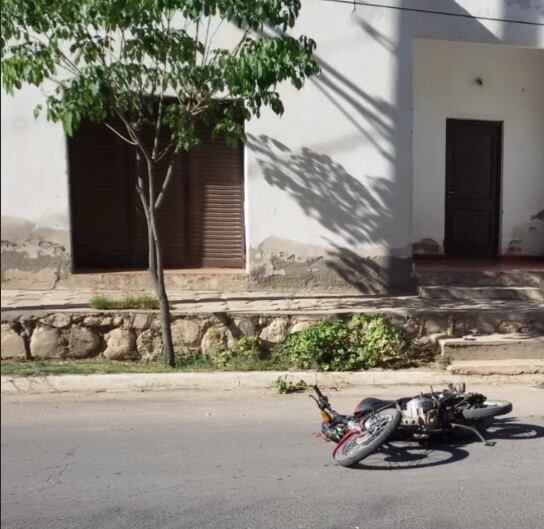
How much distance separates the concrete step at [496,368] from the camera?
6.67m

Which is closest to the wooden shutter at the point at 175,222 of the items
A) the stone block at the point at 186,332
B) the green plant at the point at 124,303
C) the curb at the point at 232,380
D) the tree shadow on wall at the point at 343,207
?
the tree shadow on wall at the point at 343,207

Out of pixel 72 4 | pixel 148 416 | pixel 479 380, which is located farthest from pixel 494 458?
pixel 72 4

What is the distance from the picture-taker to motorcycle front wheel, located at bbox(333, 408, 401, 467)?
4.09 metres

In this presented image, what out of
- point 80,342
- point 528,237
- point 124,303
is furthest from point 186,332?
point 528,237

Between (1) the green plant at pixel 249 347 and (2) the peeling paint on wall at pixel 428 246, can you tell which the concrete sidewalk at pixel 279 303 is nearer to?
(1) the green plant at pixel 249 347

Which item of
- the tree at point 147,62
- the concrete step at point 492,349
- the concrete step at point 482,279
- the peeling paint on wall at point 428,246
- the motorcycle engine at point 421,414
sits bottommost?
the concrete step at point 492,349

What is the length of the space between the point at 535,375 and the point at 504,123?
533 centimetres

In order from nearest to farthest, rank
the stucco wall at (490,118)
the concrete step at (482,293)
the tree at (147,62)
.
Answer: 1. the tree at (147,62)
2. the concrete step at (482,293)
3. the stucco wall at (490,118)

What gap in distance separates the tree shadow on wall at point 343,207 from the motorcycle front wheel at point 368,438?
15.2 ft

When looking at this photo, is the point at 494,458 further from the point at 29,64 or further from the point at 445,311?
the point at 29,64

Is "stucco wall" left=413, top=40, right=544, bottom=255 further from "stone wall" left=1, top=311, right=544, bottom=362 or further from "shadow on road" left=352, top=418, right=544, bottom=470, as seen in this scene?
"shadow on road" left=352, top=418, right=544, bottom=470

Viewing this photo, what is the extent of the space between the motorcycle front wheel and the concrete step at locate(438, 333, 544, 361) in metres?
2.88

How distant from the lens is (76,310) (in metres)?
6.96

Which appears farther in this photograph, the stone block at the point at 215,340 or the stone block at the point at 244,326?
the stone block at the point at 244,326
